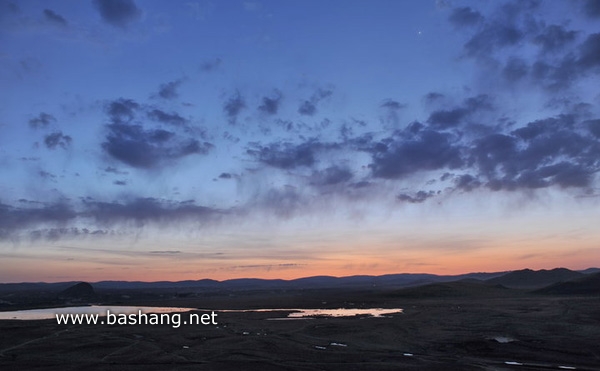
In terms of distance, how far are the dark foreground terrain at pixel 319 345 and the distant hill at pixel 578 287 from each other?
1945 inches

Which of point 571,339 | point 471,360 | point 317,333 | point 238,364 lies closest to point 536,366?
point 471,360

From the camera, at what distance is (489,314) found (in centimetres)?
4909

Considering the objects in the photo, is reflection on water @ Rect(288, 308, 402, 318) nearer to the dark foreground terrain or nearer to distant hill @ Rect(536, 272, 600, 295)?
the dark foreground terrain

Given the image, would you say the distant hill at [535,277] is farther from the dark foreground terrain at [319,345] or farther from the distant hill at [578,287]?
the dark foreground terrain at [319,345]

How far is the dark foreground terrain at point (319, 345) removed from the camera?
78.6ft

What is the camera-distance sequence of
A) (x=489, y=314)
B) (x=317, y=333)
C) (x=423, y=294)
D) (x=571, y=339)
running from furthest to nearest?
1. (x=423, y=294)
2. (x=489, y=314)
3. (x=317, y=333)
4. (x=571, y=339)

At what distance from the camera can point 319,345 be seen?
30094mm

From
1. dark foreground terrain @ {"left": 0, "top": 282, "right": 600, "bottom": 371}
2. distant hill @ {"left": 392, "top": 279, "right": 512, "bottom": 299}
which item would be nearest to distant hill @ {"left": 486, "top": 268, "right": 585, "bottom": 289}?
distant hill @ {"left": 392, "top": 279, "right": 512, "bottom": 299}

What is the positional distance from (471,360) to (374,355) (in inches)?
198

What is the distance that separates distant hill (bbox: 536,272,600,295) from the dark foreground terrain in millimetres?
49392

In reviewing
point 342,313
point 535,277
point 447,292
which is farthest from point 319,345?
point 535,277

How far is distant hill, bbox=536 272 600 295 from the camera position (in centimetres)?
8806

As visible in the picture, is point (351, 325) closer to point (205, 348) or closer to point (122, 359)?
point (205, 348)

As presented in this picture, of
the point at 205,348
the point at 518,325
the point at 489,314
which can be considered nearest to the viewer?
the point at 205,348
